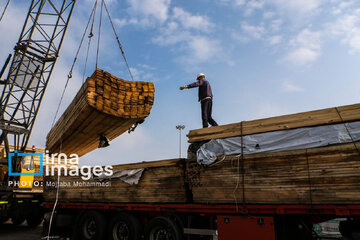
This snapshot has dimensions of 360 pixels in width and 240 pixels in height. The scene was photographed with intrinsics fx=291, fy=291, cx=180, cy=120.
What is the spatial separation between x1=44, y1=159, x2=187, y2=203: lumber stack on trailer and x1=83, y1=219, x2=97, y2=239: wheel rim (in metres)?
0.72

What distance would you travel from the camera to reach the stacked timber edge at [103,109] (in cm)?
884

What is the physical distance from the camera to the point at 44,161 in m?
13.2

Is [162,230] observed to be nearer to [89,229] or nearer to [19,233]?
[89,229]

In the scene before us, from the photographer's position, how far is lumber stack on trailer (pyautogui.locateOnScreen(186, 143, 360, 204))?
527 cm

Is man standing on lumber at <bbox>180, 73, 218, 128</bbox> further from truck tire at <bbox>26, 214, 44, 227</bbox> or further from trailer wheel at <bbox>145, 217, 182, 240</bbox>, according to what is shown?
truck tire at <bbox>26, 214, 44, 227</bbox>

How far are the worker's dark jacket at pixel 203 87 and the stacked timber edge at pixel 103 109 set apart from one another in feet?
5.12

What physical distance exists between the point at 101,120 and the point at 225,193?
4926 millimetres

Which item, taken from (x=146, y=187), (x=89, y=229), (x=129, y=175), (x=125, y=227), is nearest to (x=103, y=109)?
(x=129, y=175)

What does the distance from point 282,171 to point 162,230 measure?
12.1ft

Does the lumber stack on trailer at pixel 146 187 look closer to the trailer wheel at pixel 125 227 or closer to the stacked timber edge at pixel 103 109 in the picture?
the trailer wheel at pixel 125 227

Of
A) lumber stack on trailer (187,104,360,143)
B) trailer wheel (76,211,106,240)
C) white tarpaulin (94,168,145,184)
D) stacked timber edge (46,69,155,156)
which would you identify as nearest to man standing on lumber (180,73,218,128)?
stacked timber edge (46,69,155,156)

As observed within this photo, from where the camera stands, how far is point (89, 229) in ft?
31.7

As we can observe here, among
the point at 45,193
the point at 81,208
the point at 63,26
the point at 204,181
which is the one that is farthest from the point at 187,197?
the point at 63,26

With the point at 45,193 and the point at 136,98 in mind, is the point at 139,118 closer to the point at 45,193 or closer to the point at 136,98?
the point at 136,98
